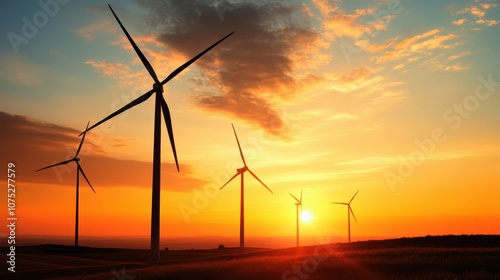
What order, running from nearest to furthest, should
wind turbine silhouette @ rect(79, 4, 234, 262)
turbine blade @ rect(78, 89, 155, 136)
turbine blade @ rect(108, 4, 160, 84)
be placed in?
wind turbine silhouette @ rect(79, 4, 234, 262) → turbine blade @ rect(78, 89, 155, 136) → turbine blade @ rect(108, 4, 160, 84)

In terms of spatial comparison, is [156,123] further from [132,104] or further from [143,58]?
[143,58]

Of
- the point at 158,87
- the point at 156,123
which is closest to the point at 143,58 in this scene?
the point at 158,87

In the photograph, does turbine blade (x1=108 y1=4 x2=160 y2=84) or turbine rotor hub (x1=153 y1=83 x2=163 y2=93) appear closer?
turbine rotor hub (x1=153 y1=83 x2=163 y2=93)

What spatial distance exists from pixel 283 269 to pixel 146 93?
27.0 metres

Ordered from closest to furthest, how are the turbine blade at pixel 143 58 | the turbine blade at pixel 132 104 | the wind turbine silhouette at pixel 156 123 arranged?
the wind turbine silhouette at pixel 156 123
the turbine blade at pixel 132 104
the turbine blade at pixel 143 58

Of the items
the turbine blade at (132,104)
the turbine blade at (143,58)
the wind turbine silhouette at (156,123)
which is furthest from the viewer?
the turbine blade at (143,58)

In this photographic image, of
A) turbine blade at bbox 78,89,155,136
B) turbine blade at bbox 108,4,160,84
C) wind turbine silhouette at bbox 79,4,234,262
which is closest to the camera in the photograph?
wind turbine silhouette at bbox 79,4,234,262

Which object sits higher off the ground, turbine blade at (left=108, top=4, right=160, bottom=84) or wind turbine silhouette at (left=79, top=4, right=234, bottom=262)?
turbine blade at (left=108, top=4, right=160, bottom=84)

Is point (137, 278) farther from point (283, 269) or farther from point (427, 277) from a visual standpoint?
point (427, 277)

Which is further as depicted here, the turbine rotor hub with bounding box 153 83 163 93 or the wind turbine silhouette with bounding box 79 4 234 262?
the turbine rotor hub with bounding box 153 83 163 93

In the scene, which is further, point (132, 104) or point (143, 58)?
point (143, 58)

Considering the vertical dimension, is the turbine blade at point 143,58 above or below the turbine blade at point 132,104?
above

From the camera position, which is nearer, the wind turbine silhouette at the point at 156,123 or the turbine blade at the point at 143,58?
the wind turbine silhouette at the point at 156,123

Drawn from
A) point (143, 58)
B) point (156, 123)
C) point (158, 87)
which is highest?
point (143, 58)
